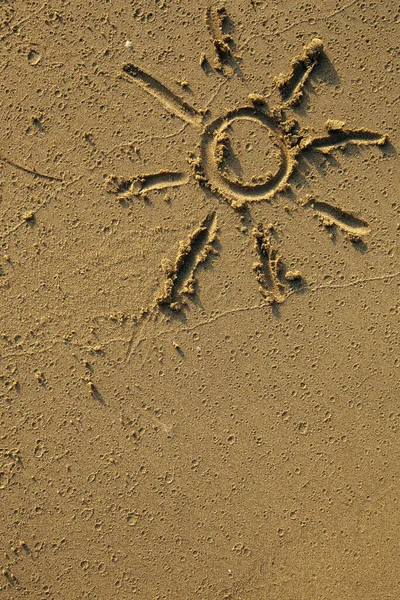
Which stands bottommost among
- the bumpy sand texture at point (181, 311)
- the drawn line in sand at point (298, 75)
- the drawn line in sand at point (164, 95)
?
the bumpy sand texture at point (181, 311)

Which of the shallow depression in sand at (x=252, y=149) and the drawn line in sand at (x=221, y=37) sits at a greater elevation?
the drawn line in sand at (x=221, y=37)

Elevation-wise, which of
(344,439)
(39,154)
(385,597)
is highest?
(39,154)

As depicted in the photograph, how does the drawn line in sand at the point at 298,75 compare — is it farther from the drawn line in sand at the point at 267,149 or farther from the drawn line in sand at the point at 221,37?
the drawn line in sand at the point at 221,37

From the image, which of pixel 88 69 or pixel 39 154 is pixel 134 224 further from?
pixel 88 69

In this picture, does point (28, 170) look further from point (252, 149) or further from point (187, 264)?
point (252, 149)

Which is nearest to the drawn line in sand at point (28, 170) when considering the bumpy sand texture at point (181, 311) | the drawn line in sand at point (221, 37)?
the bumpy sand texture at point (181, 311)

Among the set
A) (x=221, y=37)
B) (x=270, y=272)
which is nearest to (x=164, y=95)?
(x=221, y=37)

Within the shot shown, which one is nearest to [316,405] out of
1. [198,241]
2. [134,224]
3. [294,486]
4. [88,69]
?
[294,486]
